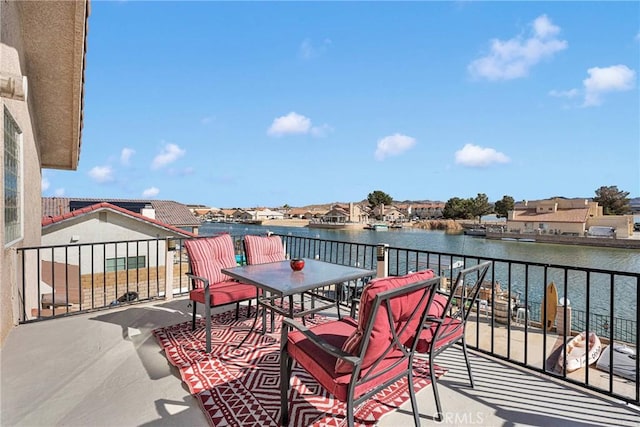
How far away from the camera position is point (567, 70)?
795 cm

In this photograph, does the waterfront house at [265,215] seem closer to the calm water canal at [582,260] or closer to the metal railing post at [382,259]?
the calm water canal at [582,260]

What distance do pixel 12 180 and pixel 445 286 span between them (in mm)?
13825

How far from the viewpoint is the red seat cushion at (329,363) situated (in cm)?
148

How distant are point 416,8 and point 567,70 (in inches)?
195

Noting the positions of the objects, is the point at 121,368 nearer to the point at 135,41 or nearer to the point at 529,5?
the point at 135,41

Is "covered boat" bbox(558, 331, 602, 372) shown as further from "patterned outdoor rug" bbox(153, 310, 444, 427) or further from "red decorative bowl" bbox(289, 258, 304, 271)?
"red decorative bowl" bbox(289, 258, 304, 271)

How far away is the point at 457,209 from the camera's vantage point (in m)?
58.8

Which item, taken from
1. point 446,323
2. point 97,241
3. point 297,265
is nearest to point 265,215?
point 97,241

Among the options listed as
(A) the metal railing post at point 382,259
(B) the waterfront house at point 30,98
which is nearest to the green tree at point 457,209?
(A) the metal railing post at point 382,259

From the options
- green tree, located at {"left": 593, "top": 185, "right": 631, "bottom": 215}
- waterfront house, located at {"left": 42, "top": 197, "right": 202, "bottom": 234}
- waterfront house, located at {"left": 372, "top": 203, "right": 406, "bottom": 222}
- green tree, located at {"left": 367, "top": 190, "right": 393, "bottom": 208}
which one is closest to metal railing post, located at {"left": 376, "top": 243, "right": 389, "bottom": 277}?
waterfront house, located at {"left": 42, "top": 197, "right": 202, "bottom": 234}

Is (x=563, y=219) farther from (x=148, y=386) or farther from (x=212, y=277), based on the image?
(x=148, y=386)

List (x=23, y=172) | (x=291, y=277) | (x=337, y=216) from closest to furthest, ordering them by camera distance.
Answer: (x=291, y=277) < (x=23, y=172) < (x=337, y=216)

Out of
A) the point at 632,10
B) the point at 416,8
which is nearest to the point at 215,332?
the point at 416,8

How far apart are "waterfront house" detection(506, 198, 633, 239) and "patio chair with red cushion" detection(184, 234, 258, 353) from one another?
120 feet
